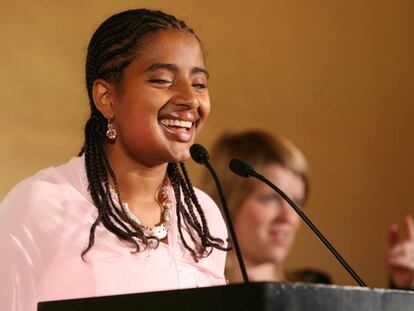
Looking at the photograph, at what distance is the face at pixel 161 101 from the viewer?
188 centimetres

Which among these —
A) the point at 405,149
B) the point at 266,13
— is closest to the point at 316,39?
the point at 266,13

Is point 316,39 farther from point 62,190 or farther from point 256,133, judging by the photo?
point 62,190

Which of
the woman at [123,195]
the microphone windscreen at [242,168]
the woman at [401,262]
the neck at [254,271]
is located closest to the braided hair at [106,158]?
the woman at [123,195]

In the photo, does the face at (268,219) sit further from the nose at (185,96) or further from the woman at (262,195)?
the nose at (185,96)

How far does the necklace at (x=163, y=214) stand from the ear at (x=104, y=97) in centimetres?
15

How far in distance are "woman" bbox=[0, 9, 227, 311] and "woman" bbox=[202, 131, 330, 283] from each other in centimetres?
89

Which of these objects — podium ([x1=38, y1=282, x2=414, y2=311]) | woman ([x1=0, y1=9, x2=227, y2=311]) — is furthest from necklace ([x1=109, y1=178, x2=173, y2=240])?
podium ([x1=38, y1=282, x2=414, y2=311])

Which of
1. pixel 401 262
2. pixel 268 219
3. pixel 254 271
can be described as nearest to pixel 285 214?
pixel 268 219

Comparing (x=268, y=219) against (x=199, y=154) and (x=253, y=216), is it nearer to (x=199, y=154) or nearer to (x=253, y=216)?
(x=253, y=216)

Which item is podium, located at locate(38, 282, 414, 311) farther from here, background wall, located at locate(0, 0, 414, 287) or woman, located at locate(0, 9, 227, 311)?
background wall, located at locate(0, 0, 414, 287)

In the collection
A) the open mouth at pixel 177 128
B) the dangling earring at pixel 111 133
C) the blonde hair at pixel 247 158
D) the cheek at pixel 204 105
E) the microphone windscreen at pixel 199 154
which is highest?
the blonde hair at pixel 247 158

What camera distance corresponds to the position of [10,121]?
3.70 metres

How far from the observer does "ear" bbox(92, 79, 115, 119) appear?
194cm

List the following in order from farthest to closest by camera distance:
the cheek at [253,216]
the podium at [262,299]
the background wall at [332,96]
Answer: the background wall at [332,96]
the cheek at [253,216]
the podium at [262,299]
